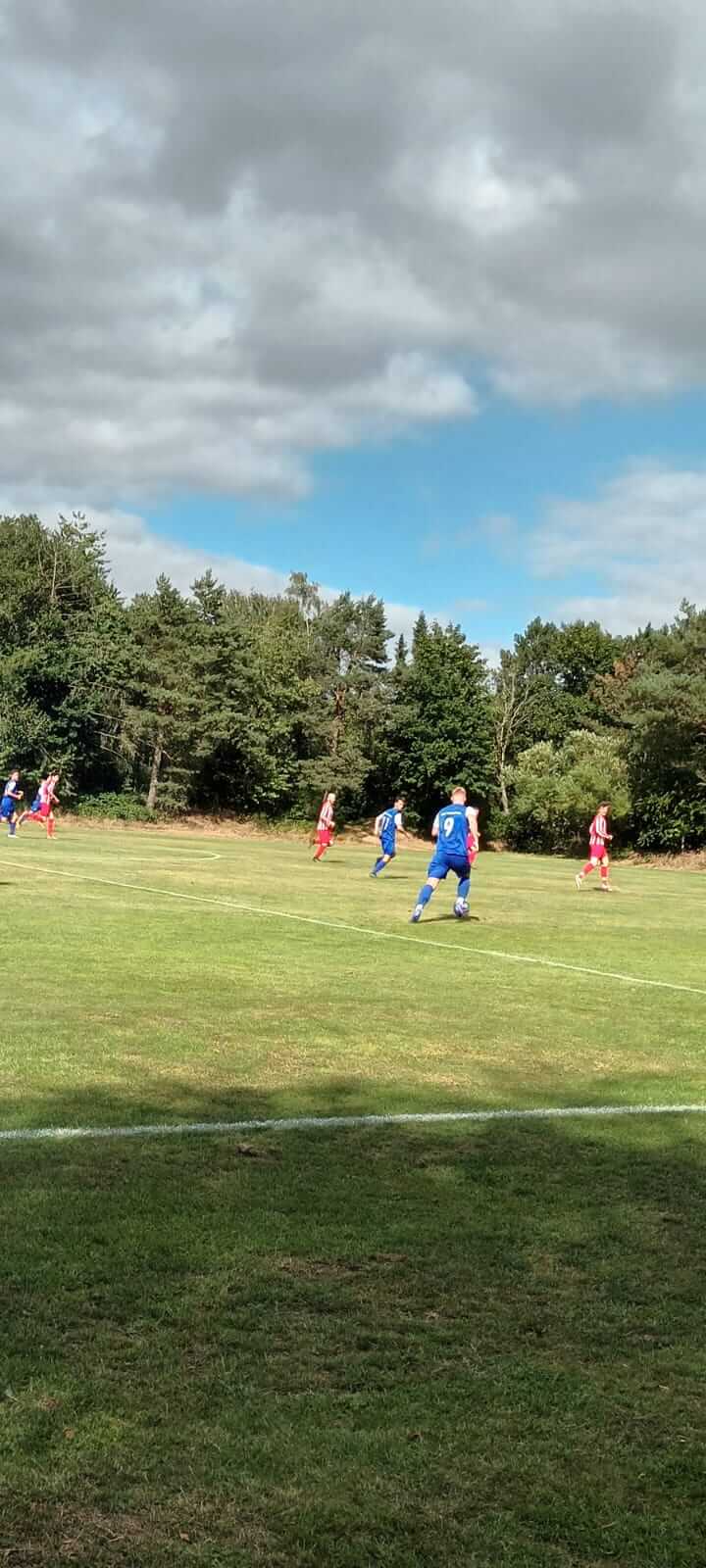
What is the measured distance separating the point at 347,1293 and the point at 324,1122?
8.00 ft

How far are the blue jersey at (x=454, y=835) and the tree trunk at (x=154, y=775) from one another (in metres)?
47.4

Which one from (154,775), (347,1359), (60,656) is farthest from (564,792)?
(347,1359)

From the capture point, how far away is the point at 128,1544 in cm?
290

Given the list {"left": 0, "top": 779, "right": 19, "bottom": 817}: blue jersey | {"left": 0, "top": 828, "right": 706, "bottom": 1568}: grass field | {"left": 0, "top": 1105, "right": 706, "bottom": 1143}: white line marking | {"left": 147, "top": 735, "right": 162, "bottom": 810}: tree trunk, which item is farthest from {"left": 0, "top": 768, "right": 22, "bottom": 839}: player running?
{"left": 0, "top": 1105, "right": 706, "bottom": 1143}: white line marking

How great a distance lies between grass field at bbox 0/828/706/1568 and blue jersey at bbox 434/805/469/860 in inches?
340

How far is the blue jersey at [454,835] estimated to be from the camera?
19.3 meters

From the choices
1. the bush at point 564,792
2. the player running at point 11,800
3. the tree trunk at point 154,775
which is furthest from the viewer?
the tree trunk at point 154,775

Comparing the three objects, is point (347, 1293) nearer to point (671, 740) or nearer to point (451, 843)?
point (451, 843)

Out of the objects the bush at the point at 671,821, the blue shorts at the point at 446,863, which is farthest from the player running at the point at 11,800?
the bush at the point at 671,821

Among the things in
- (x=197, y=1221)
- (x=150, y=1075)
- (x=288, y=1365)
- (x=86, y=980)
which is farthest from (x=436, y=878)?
(x=288, y=1365)

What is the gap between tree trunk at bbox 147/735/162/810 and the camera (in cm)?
6606

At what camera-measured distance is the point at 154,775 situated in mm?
66625

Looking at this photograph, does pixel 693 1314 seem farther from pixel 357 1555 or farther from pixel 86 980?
pixel 86 980

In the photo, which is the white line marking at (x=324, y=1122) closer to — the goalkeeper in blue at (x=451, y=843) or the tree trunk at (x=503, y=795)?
the goalkeeper in blue at (x=451, y=843)
